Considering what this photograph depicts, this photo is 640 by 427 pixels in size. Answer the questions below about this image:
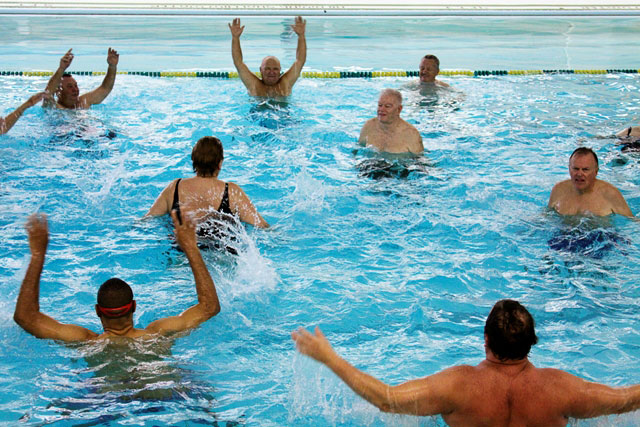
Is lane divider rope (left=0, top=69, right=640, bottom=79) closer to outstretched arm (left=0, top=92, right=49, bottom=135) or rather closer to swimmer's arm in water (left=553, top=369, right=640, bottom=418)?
outstretched arm (left=0, top=92, right=49, bottom=135)

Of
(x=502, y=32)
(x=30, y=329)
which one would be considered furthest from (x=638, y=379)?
(x=502, y=32)

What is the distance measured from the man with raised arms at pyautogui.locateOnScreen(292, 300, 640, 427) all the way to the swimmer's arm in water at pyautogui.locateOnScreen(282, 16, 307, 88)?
5.63 metres

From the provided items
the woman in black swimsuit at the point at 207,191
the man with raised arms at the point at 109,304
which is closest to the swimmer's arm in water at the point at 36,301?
the man with raised arms at the point at 109,304

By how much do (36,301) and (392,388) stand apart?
1738mm

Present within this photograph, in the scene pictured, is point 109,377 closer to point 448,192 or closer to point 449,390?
point 449,390

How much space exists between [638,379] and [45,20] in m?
15.3

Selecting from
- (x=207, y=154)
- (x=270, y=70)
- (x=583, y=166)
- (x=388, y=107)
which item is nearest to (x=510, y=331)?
(x=207, y=154)

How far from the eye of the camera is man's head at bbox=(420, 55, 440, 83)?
966cm

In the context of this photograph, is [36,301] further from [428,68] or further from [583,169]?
[428,68]

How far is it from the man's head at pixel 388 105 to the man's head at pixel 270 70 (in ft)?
7.39

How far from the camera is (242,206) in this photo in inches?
200

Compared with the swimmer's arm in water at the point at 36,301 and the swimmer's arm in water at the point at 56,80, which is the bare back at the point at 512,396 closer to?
the swimmer's arm in water at the point at 36,301

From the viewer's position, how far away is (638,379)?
3.73 metres

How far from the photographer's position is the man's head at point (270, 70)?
8805 millimetres
